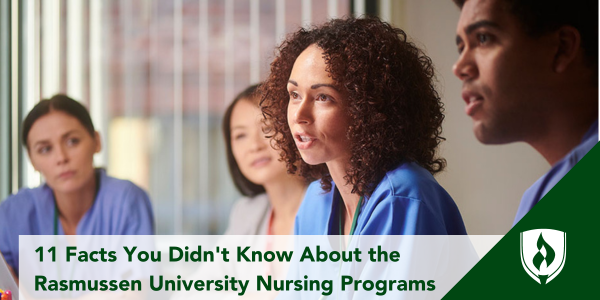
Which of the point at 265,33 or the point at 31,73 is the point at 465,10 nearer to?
the point at 265,33

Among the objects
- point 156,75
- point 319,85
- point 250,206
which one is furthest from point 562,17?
point 156,75

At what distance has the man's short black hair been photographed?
157 centimetres

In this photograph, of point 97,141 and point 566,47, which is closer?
point 566,47

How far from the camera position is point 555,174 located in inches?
64.1

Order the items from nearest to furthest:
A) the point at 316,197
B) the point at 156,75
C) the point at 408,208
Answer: the point at 408,208 → the point at 316,197 → the point at 156,75

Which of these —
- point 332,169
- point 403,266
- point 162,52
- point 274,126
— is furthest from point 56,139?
point 403,266

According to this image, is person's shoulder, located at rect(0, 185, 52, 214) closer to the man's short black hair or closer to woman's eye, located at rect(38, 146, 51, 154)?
woman's eye, located at rect(38, 146, 51, 154)

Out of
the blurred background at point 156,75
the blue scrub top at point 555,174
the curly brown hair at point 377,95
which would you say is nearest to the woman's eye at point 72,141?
the blurred background at point 156,75

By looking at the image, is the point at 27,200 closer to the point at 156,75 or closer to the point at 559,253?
the point at 156,75

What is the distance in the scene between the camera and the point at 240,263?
225 centimetres

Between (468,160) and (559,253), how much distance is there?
37 centimetres

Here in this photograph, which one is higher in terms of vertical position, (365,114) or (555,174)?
(365,114)

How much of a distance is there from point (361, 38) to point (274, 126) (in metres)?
0.37

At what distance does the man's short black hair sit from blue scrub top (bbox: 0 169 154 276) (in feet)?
5.00
